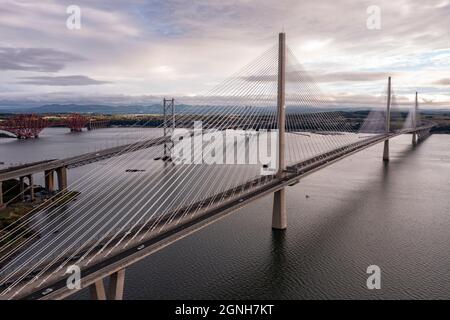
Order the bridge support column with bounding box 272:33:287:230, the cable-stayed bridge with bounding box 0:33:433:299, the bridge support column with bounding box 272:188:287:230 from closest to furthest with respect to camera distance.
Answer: the cable-stayed bridge with bounding box 0:33:433:299 → the bridge support column with bounding box 272:188:287:230 → the bridge support column with bounding box 272:33:287:230

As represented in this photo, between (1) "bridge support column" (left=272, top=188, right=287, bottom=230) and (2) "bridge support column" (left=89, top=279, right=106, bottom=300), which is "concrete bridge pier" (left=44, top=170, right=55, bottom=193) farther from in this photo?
(2) "bridge support column" (left=89, top=279, right=106, bottom=300)

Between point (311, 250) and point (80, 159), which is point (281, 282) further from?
point (80, 159)

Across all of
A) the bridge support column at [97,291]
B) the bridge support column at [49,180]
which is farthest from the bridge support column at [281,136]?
the bridge support column at [49,180]

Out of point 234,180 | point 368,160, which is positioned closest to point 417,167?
point 368,160

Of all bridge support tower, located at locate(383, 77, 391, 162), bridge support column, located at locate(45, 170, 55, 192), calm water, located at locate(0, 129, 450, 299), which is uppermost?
bridge support tower, located at locate(383, 77, 391, 162)

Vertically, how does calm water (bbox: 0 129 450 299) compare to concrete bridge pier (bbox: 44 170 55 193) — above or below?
below

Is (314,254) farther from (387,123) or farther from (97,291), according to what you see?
(387,123)

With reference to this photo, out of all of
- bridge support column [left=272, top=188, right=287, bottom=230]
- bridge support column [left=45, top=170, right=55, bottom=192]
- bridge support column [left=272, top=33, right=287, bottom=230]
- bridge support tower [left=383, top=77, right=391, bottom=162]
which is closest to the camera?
bridge support column [left=272, top=188, right=287, bottom=230]

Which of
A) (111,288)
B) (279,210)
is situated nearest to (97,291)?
(111,288)

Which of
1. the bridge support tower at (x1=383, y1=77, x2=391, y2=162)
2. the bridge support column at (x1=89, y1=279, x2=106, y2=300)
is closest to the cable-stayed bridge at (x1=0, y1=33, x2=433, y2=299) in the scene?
the bridge support column at (x1=89, y1=279, x2=106, y2=300)
